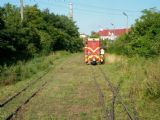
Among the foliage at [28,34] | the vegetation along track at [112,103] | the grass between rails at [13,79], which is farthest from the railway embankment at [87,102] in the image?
the foliage at [28,34]

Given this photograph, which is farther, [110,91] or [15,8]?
[15,8]

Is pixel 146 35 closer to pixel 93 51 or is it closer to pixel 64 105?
pixel 93 51

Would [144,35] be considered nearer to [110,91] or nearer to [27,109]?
[110,91]

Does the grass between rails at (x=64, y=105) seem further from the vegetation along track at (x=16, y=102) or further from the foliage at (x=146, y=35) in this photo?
the foliage at (x=146, y=35)

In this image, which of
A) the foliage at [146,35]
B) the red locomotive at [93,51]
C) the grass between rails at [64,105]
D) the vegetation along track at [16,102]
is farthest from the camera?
the red locomotive at [93,51]

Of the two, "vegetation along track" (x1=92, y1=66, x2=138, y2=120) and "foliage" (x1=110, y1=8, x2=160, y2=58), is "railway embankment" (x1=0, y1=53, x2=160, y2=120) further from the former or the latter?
"foliage" (x1=110, y1=8, x2=160, y2=58)

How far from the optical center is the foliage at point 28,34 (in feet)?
123

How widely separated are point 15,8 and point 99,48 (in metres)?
26.2

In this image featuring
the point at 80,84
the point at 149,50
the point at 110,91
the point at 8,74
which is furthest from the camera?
the point at 149,50

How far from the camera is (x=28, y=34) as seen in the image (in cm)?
4809

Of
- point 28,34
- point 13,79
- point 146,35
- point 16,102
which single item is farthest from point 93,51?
point 16,102

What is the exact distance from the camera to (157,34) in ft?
105

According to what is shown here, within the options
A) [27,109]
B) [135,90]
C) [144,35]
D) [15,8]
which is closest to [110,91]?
[135,90]

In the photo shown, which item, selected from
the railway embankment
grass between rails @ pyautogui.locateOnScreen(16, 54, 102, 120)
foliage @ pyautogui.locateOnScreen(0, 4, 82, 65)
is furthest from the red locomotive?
grass between rails @ pyautogui.locateOnScreen(16, 54, 102, 120)
